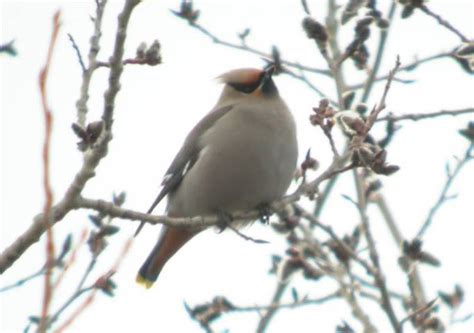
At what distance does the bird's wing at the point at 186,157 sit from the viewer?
6.19 metres

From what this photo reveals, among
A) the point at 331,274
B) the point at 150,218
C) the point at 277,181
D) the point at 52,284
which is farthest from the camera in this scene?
the point at 277,181

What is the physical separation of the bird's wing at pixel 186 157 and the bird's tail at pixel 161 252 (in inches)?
9.2

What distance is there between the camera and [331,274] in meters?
4.58

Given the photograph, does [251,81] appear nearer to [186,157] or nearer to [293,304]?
[186,157]

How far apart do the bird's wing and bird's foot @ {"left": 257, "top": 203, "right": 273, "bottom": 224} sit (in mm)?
586

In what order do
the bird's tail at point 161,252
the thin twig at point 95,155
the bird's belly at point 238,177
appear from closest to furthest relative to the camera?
the thin twig at point 95,155 < the bird's belly at point 238,177 < the bird's tail at point 161,252

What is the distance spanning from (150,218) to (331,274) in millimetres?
1079

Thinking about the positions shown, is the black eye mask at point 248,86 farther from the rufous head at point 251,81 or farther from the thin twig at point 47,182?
the thin twig at point 47,182

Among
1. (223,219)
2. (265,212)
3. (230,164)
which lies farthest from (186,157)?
(223,219)

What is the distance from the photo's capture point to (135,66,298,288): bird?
19.1ft

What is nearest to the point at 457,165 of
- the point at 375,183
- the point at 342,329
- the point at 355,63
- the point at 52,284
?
the point at 375,183

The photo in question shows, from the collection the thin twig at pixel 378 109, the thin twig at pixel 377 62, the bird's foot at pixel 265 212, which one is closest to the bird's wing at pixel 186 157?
the bird's foot at pixel 265 212

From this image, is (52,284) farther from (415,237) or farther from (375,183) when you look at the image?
(375,183)

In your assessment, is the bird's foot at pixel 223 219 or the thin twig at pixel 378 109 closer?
the thin twig at pixel 378 109
